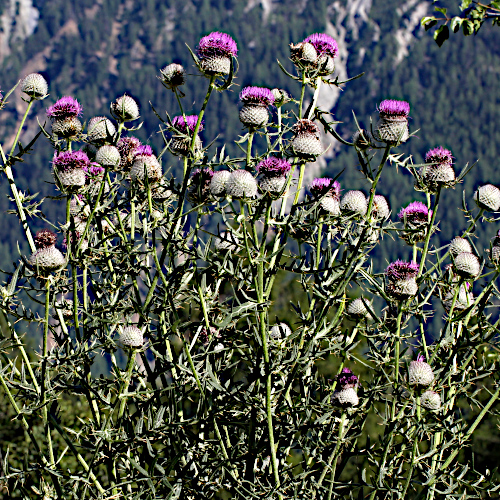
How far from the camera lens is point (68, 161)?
4535 mm

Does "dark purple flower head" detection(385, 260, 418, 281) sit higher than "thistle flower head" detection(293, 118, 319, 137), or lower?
lower

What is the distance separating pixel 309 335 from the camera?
4559 millimetres

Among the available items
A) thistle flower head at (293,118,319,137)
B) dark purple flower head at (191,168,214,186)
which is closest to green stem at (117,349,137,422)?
dark purple flower head at (191,168,214,186)

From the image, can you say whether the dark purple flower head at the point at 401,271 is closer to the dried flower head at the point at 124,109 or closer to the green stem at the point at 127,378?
the green stem at the point at 127,378

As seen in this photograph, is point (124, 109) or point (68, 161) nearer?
point (68, 161)

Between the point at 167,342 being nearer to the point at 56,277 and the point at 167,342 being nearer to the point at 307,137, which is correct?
the point at 56,277

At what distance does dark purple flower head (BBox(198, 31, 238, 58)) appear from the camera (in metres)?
4.41

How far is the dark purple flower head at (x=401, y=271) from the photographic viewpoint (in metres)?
4.57

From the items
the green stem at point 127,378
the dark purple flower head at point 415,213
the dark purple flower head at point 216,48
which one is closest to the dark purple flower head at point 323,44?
the dark purple flower head at point 216,48

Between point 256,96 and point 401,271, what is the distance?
1547 millimetres

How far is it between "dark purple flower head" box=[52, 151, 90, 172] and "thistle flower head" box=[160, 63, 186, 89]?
30.9 inches

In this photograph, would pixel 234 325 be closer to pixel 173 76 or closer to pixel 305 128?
pixel 305 128

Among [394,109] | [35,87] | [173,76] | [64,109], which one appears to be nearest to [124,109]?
[173,76]

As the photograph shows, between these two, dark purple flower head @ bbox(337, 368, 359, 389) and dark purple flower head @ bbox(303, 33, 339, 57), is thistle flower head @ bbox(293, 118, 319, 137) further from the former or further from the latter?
dark purple flower head @ bbox(337, 368, 359, 389)
